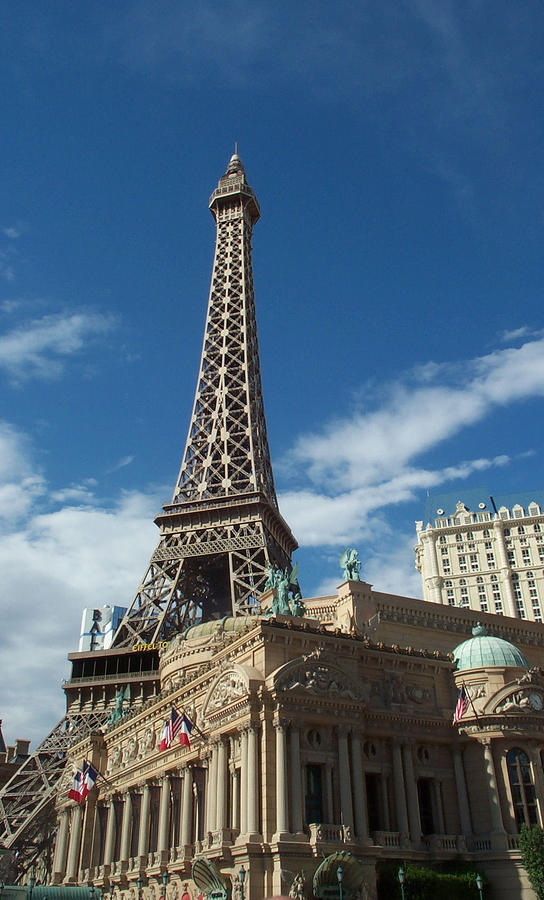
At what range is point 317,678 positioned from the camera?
42.9m

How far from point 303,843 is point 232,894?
4231mm

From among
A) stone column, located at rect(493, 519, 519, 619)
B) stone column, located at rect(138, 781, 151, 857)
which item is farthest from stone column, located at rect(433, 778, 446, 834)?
stone column, located at rect(493, 519, 519, 619)

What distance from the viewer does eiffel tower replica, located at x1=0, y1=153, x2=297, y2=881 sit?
86.4m

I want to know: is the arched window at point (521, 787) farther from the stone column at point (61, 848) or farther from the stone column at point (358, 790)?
the stone column at point (61, 848)

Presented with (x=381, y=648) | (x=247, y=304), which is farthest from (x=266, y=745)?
(x=247, y=304)

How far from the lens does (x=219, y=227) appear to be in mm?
148125

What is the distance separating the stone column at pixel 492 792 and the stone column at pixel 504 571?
11825 centimetres

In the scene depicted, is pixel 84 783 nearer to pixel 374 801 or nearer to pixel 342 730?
pixel 374 801

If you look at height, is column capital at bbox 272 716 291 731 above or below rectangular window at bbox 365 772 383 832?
above

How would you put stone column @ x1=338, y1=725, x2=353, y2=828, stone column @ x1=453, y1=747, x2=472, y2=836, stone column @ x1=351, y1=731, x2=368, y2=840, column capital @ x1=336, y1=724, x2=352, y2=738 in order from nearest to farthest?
1. stone column @ x1=338, y1=725, x2=353, y2=828
2. stone column @ x1=351, y1=731, x2=368, y2=840
3. column capital @ x1=336, y1=724, x2=352, y2=738
4. stone column @ x1=453, y1=747, x2=472, y2=836

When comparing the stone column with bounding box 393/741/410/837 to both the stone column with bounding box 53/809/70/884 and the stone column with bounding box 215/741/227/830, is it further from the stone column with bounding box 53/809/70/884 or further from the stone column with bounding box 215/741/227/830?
the stone column with bounding box 53/809/70/884

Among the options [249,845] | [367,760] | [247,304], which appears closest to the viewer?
[249,845]

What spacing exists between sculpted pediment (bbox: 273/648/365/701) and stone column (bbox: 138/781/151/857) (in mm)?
19593

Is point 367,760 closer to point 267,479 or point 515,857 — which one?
point 515,857
